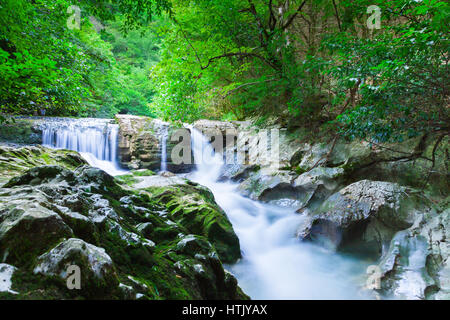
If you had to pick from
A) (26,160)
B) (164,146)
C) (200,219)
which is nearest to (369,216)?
(200,219)

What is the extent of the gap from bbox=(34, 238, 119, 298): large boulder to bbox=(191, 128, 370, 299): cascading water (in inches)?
106

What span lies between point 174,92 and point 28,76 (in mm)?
3843

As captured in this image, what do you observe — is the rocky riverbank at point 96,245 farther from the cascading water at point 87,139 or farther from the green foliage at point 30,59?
the cascading water at point 87,139

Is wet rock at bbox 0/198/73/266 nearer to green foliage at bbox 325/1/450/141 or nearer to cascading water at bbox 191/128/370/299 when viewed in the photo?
cascading water at bbox 191/128/370/299

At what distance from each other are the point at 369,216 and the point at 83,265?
4534 mm

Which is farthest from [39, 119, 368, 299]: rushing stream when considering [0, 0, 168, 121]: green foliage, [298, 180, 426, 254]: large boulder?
[0, 0, 168, 121]: green foliage

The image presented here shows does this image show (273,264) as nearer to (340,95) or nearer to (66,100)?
(340,95)

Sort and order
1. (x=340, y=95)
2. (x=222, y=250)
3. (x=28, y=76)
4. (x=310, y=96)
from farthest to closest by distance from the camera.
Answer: (x=310, y=96), (x=340, y=95), (x=222, y=250), (x=28, y=76)

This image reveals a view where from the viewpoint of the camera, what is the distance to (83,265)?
1.36m

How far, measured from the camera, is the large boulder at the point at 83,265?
1.33 metres

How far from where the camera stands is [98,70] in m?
10.7

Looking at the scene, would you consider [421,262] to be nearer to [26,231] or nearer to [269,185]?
[269,185]

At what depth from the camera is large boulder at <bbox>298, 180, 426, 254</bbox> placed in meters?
4.12

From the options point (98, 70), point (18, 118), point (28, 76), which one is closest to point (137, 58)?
point (98, 70)
